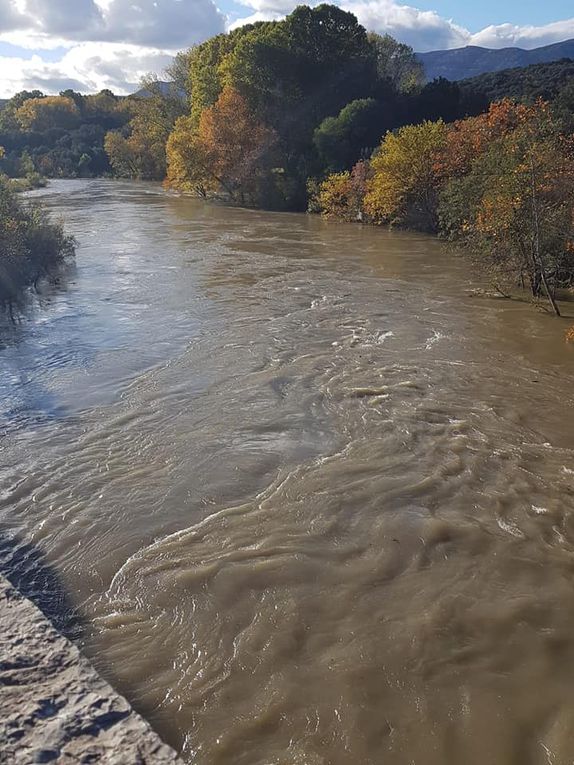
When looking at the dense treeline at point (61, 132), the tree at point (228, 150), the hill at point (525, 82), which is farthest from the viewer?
the dense treeline at point (61, 132)

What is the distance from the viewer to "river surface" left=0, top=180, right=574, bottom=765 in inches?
164

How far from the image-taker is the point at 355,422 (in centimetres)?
852

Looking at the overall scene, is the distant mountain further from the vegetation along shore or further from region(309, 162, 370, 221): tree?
region(309, 162, 370, 221): tree

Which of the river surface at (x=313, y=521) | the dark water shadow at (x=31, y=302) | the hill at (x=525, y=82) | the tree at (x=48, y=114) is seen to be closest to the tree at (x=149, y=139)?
the tree at (x=48, y=114)

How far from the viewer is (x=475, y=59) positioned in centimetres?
16175

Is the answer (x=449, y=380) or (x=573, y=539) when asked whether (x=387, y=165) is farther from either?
(x=573, y=539)

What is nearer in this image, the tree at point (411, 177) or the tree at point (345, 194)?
the tree at point (411, 177)

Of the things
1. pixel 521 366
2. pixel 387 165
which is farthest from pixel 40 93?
pixel 521 366

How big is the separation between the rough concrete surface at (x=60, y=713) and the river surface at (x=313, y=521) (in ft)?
2.55

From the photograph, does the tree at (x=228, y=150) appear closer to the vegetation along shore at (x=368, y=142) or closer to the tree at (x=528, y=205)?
the vegetation along shore at (x=368, y=142)

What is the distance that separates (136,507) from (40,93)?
117m

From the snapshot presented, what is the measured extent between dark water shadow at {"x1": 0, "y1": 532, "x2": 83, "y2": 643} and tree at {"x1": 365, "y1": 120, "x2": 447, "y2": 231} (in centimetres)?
2257

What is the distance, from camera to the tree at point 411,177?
83.5ft

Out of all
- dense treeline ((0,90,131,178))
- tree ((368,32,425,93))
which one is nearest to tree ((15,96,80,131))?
dense treeline ((0,90,131,178))
